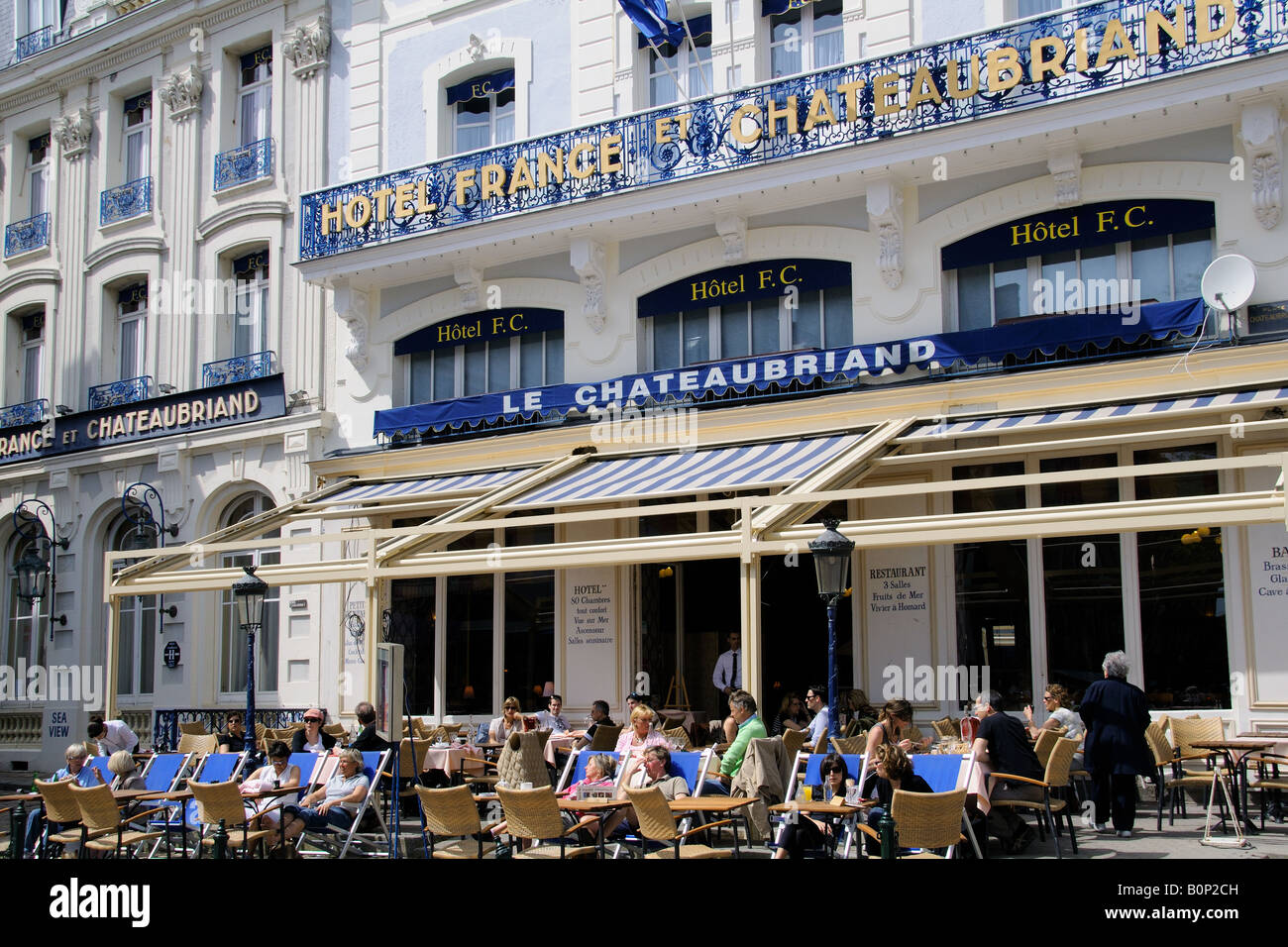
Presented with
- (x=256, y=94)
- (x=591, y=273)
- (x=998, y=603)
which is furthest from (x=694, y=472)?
(x=256, y=94)

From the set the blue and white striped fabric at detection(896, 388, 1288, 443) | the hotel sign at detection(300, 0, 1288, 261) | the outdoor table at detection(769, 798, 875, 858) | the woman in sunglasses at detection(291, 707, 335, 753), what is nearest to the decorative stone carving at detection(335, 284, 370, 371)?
the hotel sign at detection(300, 0, 1288, 261)

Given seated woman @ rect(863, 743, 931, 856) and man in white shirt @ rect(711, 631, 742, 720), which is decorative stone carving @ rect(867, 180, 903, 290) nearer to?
man in white shirt @ rect(711, 631, 742, 720)

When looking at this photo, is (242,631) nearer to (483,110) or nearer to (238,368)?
(238,368)

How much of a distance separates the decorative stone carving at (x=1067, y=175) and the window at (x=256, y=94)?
11791 millimetres

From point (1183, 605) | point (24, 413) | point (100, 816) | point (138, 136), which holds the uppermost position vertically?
point (138, 136)

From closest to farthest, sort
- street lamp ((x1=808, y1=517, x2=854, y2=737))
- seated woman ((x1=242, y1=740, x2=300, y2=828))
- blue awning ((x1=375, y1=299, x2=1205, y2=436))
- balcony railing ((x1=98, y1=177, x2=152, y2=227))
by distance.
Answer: street lamp ((x1=808, y1=517, x2=854, y2=737)), seated woman ((x1=242, y1=740, x2=300, y2=828)), blue awning ((x1=375, y1=299, x2=1205, y2=436)), balcony railing ((x1=98, y1=177, x2=152, y2=227))

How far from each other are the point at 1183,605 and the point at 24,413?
18.4 meters

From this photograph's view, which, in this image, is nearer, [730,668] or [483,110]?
[730,668]

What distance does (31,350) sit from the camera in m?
22.7

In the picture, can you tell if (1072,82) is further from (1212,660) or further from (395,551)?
(395,551)

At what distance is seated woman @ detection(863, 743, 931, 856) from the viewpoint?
7699 mm

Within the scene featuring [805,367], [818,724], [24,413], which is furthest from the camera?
[24,413]

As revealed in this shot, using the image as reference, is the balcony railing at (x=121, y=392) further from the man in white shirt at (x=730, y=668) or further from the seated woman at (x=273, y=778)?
the seated woman at (x=273, y=778)

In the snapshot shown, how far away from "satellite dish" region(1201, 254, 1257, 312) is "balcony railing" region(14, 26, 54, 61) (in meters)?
19.3
